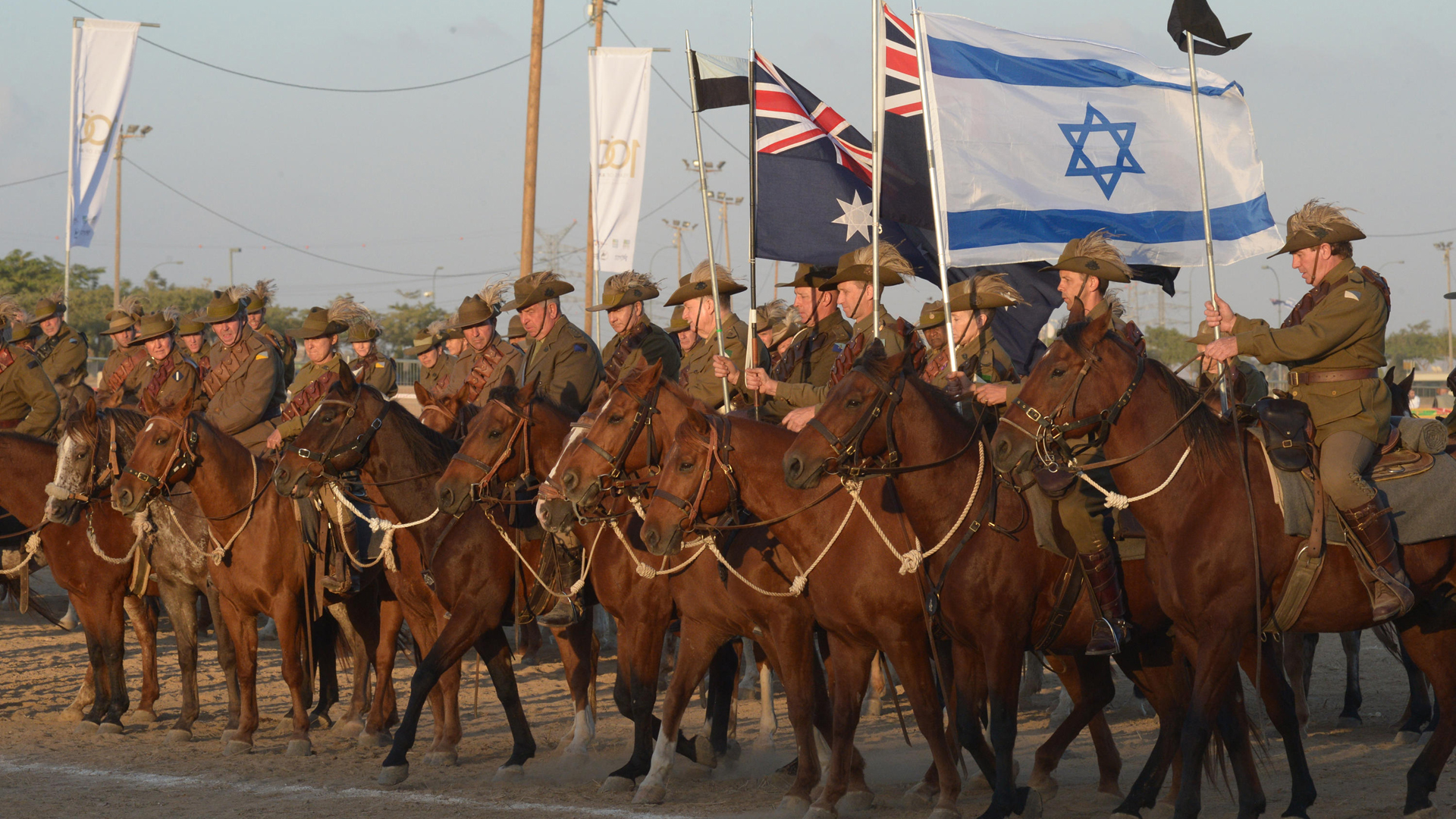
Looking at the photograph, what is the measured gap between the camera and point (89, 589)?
1159 centimetres

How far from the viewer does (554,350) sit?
34.9ft

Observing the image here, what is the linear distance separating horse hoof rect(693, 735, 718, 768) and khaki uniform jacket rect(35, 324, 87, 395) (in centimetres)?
1014

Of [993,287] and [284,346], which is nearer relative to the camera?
[993,287]

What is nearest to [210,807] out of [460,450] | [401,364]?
[460,450]

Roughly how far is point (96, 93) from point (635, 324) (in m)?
11.9

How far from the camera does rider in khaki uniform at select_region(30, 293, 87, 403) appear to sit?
16.1 metres

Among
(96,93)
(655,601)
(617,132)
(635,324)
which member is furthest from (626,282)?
(96,93)

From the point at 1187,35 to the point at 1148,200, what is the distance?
6.51ft

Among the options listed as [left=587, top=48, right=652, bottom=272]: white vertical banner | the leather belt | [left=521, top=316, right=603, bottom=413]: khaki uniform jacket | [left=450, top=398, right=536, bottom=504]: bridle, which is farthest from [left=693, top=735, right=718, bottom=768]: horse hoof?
[left=587, top=48, right=652, bottom=272]: white vertical banner

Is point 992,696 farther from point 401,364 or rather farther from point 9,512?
point 401,364

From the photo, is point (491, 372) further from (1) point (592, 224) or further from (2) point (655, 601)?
(1) point (592, 224)

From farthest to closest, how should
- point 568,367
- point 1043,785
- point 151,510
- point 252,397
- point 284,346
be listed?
point 284,346 < point 252,397 < point 151,510 < point 568,367 < point 1043,785

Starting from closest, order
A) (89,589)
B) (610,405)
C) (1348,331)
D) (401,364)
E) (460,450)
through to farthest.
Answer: (1348,331)
(610,405)
(460,450)
(89,589)
(401,364)

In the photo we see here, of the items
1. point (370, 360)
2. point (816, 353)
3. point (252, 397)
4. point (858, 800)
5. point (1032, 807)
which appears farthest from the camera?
point (370, 360)
